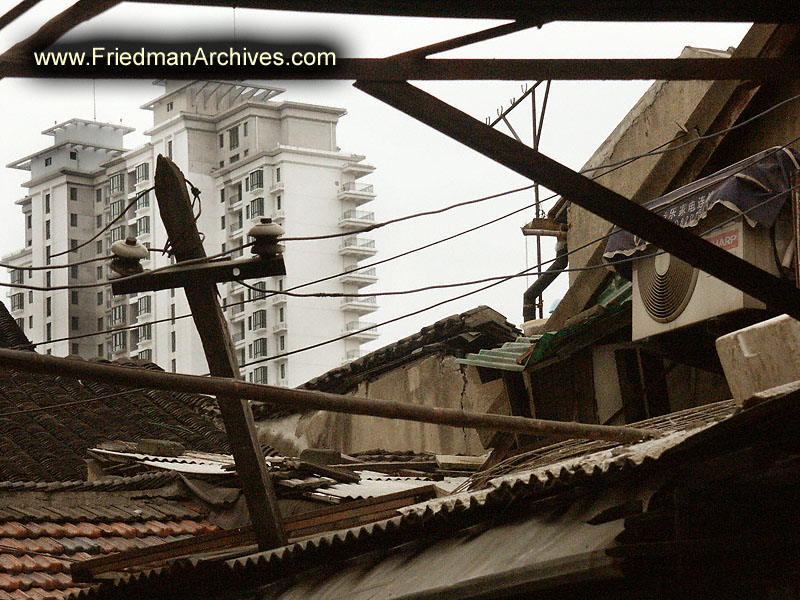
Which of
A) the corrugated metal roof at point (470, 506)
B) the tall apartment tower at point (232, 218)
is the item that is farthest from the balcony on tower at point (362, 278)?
the corrugated metal roof at point (470, 506)

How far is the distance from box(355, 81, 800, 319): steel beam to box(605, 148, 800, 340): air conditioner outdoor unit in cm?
464

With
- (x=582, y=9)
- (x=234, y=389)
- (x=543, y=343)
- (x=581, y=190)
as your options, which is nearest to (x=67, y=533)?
(x=543, y=343)

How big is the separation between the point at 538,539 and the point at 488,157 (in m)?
2.65

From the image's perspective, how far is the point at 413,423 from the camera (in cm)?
1858

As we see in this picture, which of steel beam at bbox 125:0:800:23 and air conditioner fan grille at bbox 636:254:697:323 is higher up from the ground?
air conditioner fan grille at bbox 636:254:697:323

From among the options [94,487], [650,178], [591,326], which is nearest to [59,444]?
[94,487]

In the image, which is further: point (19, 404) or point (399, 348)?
point (399, 348)

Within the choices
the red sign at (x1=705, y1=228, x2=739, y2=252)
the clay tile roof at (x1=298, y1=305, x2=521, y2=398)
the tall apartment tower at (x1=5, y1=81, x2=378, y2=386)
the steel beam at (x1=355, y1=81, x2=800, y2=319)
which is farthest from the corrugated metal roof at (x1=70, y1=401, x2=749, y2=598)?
the tall apartment tower at (x1=5, y1=81, x2=378, y2=386)

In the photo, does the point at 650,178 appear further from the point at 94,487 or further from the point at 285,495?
the point at 94,487

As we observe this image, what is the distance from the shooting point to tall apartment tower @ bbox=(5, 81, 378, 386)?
81250 mm

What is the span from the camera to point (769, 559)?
517 cm

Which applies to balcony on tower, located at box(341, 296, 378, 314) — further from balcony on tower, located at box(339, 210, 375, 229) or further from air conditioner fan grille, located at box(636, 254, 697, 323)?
air conditioner fan grille, located at box(636, 254, 697, 323)

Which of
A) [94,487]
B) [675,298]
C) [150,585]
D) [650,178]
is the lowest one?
[150,585]

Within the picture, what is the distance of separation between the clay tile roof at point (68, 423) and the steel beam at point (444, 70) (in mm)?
10939
